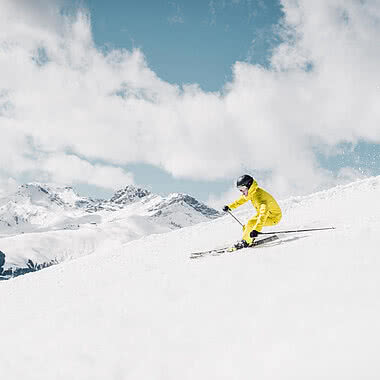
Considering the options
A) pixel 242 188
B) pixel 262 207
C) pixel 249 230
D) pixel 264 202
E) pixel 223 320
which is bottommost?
pixel 223 320

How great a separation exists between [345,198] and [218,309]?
12319 mm

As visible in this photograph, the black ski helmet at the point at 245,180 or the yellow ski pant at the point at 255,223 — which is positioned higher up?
the black ski helmet at the point at 245,180

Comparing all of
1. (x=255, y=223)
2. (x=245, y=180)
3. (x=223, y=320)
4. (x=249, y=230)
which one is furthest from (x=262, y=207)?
(x=223, y=320)

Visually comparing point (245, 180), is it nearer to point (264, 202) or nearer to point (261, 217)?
point (264, 202)

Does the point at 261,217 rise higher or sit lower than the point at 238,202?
lower

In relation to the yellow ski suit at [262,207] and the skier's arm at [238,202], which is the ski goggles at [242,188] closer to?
the yellow ski suit at [262,207]

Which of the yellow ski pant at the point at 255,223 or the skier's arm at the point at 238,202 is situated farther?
the skier's arm at the point at 238,202

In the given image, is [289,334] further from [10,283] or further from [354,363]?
[10,283]

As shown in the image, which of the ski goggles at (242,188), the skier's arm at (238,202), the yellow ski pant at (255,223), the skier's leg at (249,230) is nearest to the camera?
the skier's leg at (249,230)

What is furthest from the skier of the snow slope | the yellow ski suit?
the snow slope

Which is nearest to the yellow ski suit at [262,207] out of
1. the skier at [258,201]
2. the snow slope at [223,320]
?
the skier at [258,201]

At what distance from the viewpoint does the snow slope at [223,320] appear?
4.11 m

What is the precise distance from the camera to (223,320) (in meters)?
5.27

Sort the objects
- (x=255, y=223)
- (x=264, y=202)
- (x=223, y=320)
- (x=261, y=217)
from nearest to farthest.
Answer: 1. (x=223, y=320)
2. (x=261, y=217)
3. (x=255, y=223)
4. (x=264, y=202)
